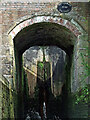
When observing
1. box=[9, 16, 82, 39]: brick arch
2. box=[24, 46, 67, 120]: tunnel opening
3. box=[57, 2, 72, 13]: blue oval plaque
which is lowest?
box=[24, 46, 67, 120]: tunnel opening

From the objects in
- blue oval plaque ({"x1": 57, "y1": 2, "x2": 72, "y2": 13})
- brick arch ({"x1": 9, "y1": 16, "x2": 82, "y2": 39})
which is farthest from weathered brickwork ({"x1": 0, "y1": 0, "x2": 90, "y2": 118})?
blue oval plaque ({"x1": 57, "y1": 2, "x2": 72, "y2": 13})

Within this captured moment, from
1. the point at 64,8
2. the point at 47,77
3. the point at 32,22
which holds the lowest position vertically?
the point at 47,77

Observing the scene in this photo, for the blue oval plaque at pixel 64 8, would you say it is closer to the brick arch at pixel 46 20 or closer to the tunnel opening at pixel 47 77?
the brick arch at pixel 46 20

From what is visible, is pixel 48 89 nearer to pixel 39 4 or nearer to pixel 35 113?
pixel 35 113

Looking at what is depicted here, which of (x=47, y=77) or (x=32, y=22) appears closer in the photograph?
(x=32, y=22)

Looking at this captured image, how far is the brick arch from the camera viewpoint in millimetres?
5781

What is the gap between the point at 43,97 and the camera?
38.4ft

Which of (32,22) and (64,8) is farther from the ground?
(64,8)

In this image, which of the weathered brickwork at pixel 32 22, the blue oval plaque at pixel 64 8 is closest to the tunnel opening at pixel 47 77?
the weathered brickwork at pixel 32 22

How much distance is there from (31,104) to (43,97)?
1006mm

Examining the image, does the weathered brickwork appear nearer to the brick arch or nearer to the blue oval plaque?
the brick arch

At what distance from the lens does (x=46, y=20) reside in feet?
19.2

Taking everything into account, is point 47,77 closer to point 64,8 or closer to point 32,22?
point 32,22

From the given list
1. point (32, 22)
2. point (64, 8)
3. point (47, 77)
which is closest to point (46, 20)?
point (32, 22)
